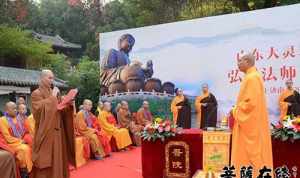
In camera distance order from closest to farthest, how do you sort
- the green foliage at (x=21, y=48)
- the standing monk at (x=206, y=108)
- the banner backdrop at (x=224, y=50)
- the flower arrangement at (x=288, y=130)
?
the flower arrangement at (x=288, y=130) → the banner backdrop at (x=224, y=50) → the standing monk at (x=206, y=108) → the green foliage at (x=21, y=48)

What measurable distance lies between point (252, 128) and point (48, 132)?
7.41 ft

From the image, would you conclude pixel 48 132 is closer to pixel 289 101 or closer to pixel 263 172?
pixel 263 172

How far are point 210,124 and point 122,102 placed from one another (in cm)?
236

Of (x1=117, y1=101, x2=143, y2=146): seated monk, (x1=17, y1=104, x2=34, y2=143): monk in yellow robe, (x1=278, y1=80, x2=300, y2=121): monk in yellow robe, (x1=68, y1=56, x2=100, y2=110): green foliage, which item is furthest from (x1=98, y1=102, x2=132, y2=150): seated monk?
(x1=68, y1=56, x2=100, y2=110): green foliage

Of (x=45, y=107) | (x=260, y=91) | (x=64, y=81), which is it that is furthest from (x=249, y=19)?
(x=64, y=81)

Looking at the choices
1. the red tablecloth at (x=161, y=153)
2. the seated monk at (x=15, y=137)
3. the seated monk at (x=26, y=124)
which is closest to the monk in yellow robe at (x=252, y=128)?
the red tablecloth at (x=161, y=153)

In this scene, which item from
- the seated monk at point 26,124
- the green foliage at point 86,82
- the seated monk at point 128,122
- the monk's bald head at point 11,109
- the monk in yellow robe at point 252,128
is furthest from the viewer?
the green foliage at point 86,82

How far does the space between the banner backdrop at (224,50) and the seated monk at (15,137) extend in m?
4.51

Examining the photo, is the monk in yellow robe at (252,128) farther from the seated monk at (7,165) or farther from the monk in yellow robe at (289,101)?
the monk in yellow robe at (289,101)

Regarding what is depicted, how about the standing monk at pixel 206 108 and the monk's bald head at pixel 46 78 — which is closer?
the monk's bald head at pixel 46 78

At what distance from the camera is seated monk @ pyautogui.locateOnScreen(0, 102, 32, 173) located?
6152 mm

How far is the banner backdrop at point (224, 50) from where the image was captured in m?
8.52

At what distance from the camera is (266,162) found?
4.57m

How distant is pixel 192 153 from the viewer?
5859mm
